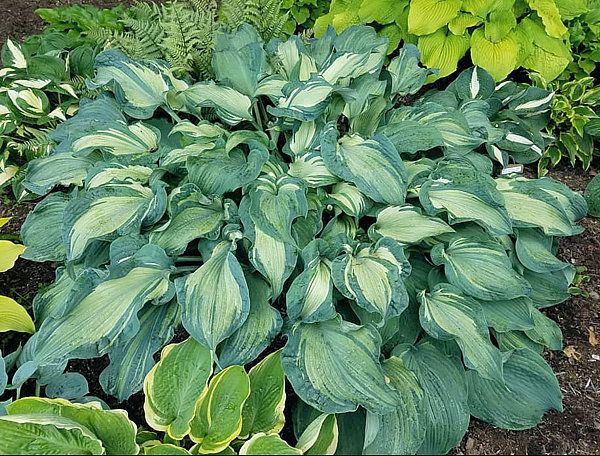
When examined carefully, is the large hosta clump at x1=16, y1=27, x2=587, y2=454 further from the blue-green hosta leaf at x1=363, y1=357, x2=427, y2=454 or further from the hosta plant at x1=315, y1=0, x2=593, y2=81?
the hosta plant at x1=315, y1=0, x2=593, y2=81

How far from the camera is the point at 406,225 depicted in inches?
101

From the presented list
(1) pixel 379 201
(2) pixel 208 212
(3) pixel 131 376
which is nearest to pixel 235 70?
(2) pixel 208 212

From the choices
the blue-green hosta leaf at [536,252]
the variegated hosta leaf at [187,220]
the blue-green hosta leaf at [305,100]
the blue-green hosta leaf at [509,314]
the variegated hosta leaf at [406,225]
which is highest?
the blue-green hosta leaf at [305,100]

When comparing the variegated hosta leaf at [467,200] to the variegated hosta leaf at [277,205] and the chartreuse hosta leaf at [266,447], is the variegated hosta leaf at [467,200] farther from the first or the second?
the chartreuse hosta leaf at [266,447]

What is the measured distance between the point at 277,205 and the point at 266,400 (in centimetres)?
71

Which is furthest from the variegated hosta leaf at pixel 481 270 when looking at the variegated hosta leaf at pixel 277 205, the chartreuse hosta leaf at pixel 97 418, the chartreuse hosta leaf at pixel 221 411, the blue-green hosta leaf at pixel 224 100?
the chartreuse hosta leaf at pixel 97 418

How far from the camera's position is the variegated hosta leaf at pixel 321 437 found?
213 centimetres

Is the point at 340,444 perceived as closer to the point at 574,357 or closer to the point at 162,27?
the point at 574,357

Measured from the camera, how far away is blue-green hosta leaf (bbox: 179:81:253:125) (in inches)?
112

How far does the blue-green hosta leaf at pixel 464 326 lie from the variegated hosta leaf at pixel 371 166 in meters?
0.43

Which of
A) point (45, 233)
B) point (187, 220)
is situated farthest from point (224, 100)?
point (45, 233)

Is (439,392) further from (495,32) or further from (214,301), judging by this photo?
(495,32)

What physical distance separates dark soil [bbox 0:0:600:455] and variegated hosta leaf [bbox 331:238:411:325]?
1.95 feet

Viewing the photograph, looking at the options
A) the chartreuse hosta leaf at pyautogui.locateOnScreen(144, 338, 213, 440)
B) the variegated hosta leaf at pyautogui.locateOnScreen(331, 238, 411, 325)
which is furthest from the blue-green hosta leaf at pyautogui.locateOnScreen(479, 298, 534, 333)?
the chartreuse hosta leaf at pyautogui.locateOnScreen(144, 338, 213, 440)
